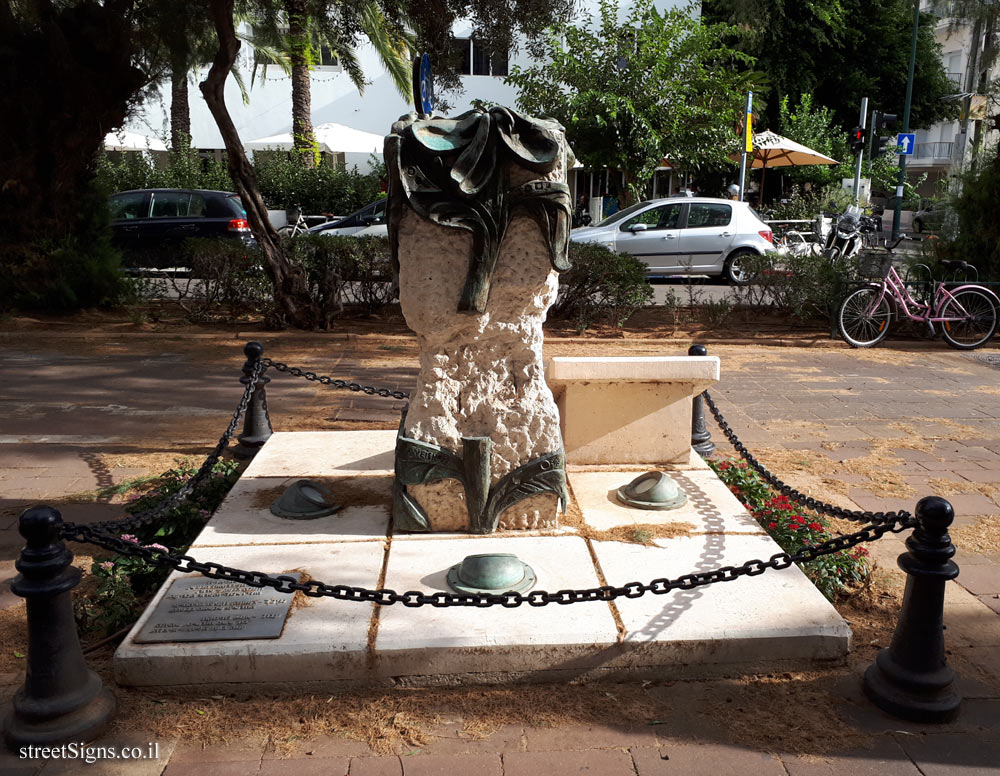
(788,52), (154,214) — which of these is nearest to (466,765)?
(154,214)

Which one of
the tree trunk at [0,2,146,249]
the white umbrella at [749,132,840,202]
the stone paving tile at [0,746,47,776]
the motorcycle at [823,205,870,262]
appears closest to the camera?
the stone paving tile at [0,746,47,776]

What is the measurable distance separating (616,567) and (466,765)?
1245 millimetres

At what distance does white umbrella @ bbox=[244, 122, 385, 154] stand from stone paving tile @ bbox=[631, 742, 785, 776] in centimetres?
2335

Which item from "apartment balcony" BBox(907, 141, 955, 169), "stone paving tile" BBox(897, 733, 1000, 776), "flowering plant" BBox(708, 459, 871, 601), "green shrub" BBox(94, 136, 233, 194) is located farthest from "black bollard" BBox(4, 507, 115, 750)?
"apartment balcony" BBox(907, 141, 955, 169)

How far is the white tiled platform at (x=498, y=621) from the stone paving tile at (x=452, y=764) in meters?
0.40

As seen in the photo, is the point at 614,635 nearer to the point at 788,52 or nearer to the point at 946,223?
the point at 946,223

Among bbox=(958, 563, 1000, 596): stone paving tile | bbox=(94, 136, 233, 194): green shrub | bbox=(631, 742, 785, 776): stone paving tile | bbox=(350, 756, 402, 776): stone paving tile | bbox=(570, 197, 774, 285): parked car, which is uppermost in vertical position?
bbox=(94, 136, 233, 194): green shrub

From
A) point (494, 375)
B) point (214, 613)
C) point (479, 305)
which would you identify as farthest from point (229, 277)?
point (214, 613)

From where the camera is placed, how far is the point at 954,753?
274cm

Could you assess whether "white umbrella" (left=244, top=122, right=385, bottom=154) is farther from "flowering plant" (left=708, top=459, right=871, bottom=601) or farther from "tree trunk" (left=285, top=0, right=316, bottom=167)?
"flowering plant" (left=708, top=459, right=871, bottom=601)

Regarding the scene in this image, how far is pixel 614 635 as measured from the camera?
3.15 metres

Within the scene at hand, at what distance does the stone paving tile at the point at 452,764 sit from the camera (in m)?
2.65

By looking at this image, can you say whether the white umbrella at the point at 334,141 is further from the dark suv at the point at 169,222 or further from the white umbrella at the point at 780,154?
the white umbrella at the point at 780,154

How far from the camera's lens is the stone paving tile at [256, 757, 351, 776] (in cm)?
264
